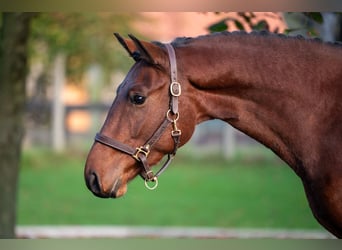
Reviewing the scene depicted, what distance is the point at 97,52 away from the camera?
16.7 metres

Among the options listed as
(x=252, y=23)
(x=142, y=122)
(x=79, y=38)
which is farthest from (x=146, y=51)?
(x=79, y=38)

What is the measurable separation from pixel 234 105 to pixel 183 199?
10.0m

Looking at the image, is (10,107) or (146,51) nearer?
(146,51)

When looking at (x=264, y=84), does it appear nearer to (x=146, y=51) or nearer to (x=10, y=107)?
(x=146, y=51)

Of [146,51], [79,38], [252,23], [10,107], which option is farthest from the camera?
[79,38]

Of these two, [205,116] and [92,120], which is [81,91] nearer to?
[92,120]

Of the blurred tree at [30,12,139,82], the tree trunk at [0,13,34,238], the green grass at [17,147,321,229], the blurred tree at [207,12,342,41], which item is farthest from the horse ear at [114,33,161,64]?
the green grass at [17,147,321,229]

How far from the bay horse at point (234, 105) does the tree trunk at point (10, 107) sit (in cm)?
447

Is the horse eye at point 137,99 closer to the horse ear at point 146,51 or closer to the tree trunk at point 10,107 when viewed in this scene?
the horse ear at point 146,51

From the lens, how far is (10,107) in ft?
26.5

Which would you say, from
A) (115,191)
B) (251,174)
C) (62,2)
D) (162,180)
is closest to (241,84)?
(115,191)

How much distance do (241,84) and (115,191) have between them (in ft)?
2.92

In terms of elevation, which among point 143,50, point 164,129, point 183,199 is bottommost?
point 183,199

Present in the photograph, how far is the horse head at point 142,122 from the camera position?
3564 millimetres
